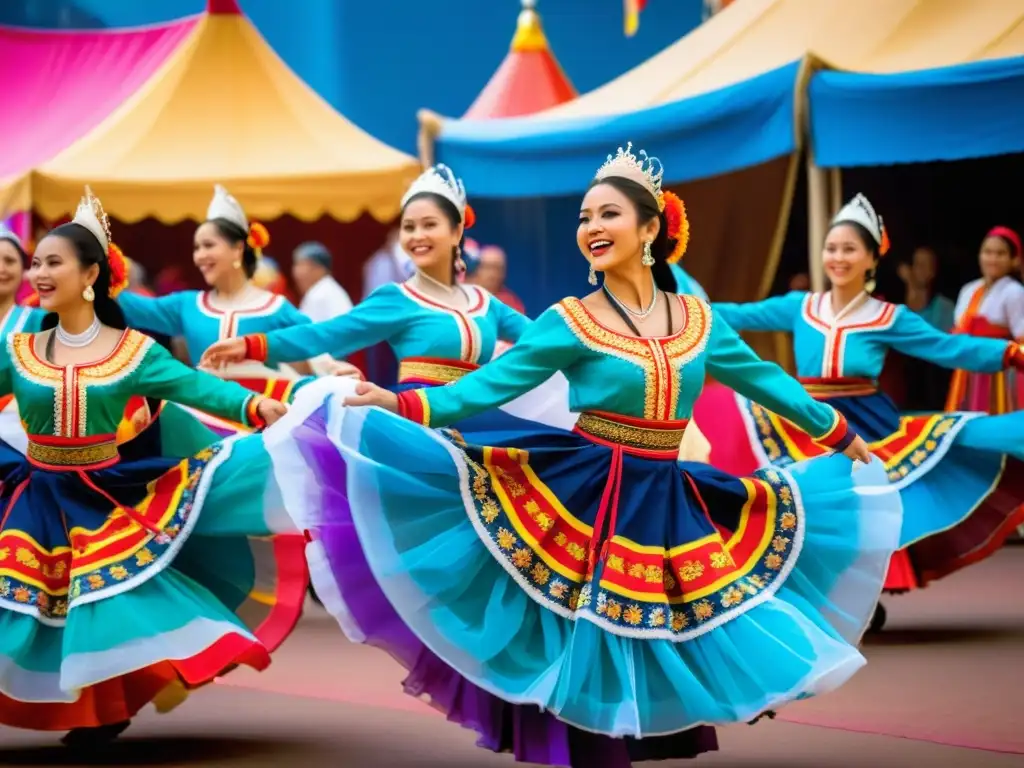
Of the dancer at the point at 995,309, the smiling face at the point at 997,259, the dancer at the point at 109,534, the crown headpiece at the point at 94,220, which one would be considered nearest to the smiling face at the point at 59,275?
the dancer at the point at 109,534

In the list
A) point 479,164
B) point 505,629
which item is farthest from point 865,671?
point 479,164

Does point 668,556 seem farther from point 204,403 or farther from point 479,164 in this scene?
point 479,164

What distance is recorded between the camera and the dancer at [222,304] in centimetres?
678

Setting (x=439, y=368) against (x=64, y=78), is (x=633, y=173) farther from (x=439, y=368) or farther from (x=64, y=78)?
(x=64, y=78)

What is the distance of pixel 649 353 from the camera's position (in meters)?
4.03

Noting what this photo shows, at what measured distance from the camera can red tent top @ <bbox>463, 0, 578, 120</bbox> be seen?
13.7m

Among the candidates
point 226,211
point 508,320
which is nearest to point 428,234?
point 508,320

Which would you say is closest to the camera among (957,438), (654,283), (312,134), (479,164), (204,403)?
(654,283)

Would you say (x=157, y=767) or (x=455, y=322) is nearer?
(x=157, y=767)

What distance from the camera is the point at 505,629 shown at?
3820mm

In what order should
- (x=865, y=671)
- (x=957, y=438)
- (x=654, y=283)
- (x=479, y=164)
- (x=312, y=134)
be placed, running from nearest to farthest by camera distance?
(x=654, y=283), (x=865, y=671), (x=957, y=438), (x=479, y=164), (x=312, y=134)

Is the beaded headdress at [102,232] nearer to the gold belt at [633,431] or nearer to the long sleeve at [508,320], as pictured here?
the long sleeve at [508,320]

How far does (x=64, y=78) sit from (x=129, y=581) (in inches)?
350

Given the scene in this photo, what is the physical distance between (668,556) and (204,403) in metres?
1.29
